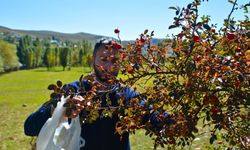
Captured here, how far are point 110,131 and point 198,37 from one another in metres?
1.80

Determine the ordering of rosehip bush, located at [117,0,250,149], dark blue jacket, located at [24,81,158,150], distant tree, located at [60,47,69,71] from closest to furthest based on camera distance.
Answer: rosehip bush, located at [117,0,250,149] → dark blue jacket, located at [24,81,158,150] → distant tree, located at [60,47,69,71]

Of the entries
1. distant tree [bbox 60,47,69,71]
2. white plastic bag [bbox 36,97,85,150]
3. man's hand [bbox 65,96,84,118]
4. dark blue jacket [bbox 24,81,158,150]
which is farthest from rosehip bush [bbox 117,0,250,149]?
distant tree [bbox 60,47,69,71]

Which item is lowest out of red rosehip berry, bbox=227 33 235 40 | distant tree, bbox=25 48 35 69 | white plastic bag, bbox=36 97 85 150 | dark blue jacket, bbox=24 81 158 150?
distant tree, bbox=25 48 35 69

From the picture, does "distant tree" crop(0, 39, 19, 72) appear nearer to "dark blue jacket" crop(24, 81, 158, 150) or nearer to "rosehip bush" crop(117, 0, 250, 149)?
"dark blue jacket" crop(24, 81, 158, 150)

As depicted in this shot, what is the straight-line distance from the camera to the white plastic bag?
276cm

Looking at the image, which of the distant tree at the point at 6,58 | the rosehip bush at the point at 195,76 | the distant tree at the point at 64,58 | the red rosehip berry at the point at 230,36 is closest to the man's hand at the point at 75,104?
the rosehip bush at the point at 195,76

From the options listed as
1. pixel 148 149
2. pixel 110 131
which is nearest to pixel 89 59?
pixel 110 131

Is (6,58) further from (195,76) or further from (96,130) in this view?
(195,76)

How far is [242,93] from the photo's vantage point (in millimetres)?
1809

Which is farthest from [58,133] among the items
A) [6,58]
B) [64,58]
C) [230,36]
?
[6,58]

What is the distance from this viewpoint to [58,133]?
281 centimetres

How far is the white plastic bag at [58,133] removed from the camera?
276 centimetres

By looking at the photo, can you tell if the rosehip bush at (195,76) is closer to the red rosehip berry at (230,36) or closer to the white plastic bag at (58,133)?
the red rosehip berry at (230,36)

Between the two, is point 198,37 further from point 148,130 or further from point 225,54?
point 148,130
